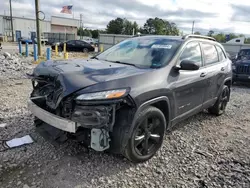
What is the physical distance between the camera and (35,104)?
3.05 meters

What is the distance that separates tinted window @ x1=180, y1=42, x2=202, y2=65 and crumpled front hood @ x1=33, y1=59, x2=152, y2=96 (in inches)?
36.4

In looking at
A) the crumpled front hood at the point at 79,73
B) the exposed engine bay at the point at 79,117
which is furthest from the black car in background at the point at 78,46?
the exposed engine bay at the point at 79,117

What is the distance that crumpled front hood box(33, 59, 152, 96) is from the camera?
255 centimetres

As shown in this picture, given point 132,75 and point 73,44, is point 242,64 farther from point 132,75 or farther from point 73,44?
point 73,44

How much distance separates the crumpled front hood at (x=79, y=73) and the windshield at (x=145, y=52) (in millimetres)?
341

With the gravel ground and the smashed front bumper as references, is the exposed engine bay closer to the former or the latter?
the smashed front bumper

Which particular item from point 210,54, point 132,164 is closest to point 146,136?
point 132,164

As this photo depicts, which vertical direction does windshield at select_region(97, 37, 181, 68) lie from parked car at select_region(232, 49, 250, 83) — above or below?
above

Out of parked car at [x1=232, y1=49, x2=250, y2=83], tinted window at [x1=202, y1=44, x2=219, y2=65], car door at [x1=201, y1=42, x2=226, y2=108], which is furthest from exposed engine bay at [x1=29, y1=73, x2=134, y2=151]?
parked car at [x1=232, y1=49, x2=250, y2=83]

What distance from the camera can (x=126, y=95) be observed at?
101 inches

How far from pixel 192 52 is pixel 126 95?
1882mm

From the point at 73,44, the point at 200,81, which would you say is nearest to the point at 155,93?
the point at 200,81

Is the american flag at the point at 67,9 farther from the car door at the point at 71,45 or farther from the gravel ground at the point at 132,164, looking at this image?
the gravel ground at the point at 132,164

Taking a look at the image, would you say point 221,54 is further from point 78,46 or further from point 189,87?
point 78,46
